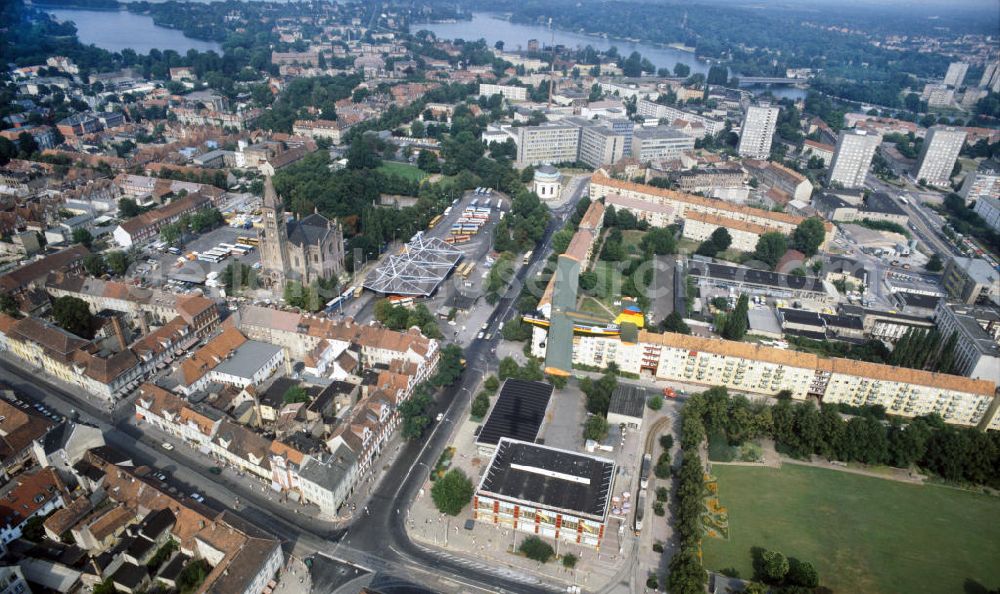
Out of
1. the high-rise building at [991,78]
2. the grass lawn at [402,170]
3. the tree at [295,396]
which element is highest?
the high-rise building at [991,78]

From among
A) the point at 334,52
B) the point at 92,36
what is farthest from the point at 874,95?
the point at 92,36

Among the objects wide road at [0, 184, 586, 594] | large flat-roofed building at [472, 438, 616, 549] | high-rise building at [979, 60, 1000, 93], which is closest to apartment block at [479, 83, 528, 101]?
wide road at [0, 184, 586, 594]

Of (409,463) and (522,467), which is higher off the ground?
(522,467)

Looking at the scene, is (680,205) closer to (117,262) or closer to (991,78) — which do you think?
(117,262)

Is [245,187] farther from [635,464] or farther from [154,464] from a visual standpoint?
[635,464]

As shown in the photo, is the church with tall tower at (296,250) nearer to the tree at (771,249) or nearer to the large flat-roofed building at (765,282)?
the large flat-roofed building at (765,282)

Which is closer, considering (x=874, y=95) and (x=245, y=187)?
A: (x=245, y=187)

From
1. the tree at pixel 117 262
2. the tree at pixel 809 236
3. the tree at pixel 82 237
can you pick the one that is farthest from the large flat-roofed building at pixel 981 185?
the tree at pixel 82 237

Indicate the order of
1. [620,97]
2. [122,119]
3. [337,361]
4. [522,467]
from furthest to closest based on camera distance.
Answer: [620,97] < [122,119] < [337,361] < [522,467]
